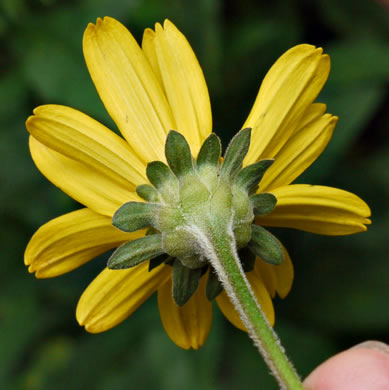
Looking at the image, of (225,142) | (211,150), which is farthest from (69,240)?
(225,142)

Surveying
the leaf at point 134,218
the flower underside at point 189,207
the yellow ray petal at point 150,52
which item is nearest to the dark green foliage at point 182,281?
the flower underside at point 189,207

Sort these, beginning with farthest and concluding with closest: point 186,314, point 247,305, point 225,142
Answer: point 225,142
point 186,314
point 247,305

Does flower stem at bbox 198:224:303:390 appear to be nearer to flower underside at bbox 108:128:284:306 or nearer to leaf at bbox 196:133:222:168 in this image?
flower underside at bbox 108:128:284:306

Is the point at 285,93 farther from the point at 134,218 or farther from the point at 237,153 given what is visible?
the point at 134,218

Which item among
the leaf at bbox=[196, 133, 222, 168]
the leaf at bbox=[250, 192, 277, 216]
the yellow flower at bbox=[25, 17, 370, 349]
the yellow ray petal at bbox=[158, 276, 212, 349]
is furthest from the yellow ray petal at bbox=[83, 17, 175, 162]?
the yellow ray petal at bbox=[158, 276, 212, 349]

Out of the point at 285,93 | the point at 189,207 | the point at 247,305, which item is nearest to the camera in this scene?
the point at 247,305

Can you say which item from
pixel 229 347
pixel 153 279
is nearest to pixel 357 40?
pixel 229 347
